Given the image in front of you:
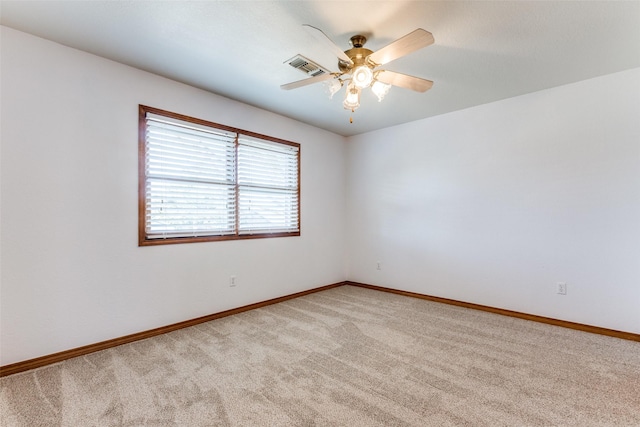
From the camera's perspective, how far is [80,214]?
8.05ft

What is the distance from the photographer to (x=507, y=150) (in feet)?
11.4

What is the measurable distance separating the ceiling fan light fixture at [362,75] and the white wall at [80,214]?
6.33 ft

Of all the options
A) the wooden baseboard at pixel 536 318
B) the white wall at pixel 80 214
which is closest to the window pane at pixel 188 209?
the white wall at pixel 80 214

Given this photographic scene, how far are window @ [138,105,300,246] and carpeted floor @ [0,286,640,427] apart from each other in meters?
1.09

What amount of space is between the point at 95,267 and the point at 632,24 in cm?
458

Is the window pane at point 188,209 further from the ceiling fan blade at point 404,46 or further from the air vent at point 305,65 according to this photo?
the ceiling fan blade at point 404,46

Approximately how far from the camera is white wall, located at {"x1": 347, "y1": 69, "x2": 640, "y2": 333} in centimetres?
283

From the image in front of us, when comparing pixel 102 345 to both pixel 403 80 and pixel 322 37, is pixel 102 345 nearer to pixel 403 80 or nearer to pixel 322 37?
pixel 322 37

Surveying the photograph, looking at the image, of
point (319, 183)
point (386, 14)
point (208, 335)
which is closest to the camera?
point (386, 14)

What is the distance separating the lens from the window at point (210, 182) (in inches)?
113

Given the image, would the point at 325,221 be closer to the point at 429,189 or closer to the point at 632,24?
the point at 429,189

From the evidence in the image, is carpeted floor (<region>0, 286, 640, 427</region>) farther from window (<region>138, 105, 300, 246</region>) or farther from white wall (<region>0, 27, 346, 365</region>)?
window (<region>138, 105, 300, 246</region>)

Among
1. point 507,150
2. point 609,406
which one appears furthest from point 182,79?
point 609,406

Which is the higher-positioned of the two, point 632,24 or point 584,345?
point 632,24
